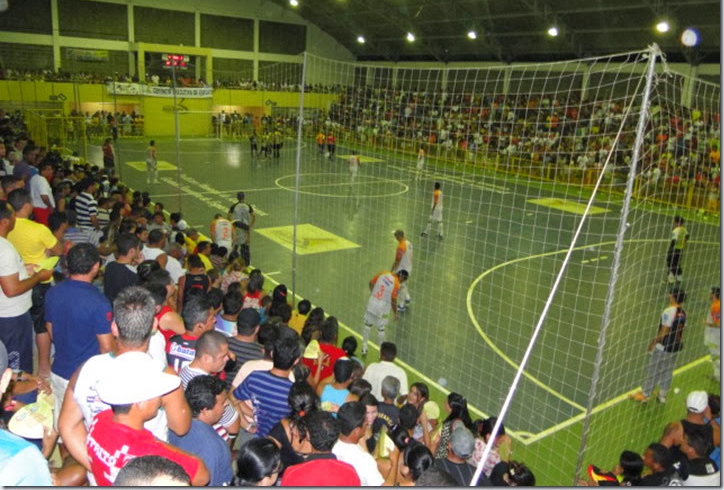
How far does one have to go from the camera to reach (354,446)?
3.54 meters

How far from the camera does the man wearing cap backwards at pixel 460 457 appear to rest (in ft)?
13.1

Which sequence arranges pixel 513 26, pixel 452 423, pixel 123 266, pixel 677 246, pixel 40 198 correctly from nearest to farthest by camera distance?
pixel 452 423 < pixel 123 266 < pixel 40 198 < pixel 677 246 < pixel 513 26

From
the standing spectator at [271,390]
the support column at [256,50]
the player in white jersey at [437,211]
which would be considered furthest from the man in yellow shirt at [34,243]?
the support column at [256,50]

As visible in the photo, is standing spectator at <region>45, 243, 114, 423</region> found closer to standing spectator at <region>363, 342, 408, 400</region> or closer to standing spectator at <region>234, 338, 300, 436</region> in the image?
standing spectator at <region>234, 338, 300, 436</region>

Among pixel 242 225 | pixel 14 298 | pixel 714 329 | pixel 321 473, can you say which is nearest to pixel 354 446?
pixel 321 473

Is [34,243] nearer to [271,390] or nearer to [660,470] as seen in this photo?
[271,390]

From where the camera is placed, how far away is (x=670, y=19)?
22.0 metres

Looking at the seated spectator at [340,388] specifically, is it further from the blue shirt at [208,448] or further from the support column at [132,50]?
the support column at [132,50]

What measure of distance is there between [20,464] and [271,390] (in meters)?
2.01

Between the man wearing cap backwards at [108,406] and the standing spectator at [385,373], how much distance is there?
3.14 m

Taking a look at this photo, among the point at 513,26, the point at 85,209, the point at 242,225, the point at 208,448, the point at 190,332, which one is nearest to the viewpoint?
the point at 208,448

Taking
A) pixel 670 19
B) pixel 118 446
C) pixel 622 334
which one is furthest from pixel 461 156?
pixel 118 446

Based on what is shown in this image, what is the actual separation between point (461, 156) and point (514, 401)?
21.5 meters

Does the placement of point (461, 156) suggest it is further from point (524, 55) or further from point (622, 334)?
point (622, 334)
